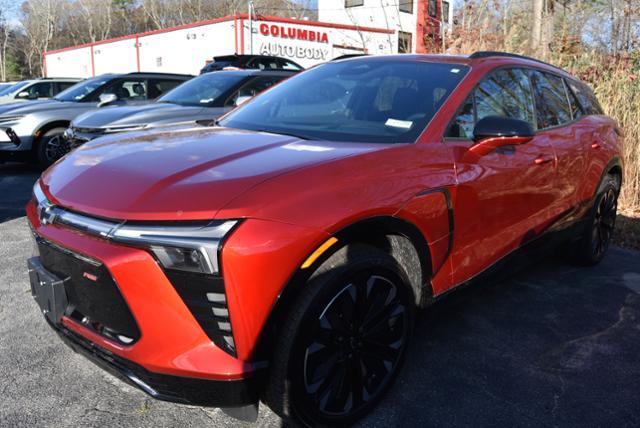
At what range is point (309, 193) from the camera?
206 cm

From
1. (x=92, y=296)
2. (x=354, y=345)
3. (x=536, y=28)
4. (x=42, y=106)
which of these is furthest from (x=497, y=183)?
(x=536, y=28)

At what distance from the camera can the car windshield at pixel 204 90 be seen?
23.2 ft

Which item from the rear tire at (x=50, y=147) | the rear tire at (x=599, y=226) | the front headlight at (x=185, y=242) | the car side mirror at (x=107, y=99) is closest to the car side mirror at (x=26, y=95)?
the rear tire at (x=50, y=147)

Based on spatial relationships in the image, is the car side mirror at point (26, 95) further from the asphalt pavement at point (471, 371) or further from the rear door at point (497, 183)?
the rear door at point (497, 183)

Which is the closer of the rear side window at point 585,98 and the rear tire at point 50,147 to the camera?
the rear side window at point 585,98

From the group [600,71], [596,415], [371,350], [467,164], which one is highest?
[600,71]

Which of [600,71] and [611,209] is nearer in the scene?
[611,209]

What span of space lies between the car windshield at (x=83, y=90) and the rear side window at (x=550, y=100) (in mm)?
7371

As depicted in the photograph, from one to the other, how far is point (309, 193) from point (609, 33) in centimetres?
874

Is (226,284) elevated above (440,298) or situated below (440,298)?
above

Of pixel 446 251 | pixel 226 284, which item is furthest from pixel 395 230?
pixel 226 284

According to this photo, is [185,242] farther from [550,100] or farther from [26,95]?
[26,95]

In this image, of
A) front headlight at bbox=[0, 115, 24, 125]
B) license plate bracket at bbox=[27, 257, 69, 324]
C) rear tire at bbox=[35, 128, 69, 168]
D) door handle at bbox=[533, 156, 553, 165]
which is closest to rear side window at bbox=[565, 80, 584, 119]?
door handle at bbox=[533, 156, 553, 165]

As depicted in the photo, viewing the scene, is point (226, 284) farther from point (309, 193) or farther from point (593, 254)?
point (593, 254)
